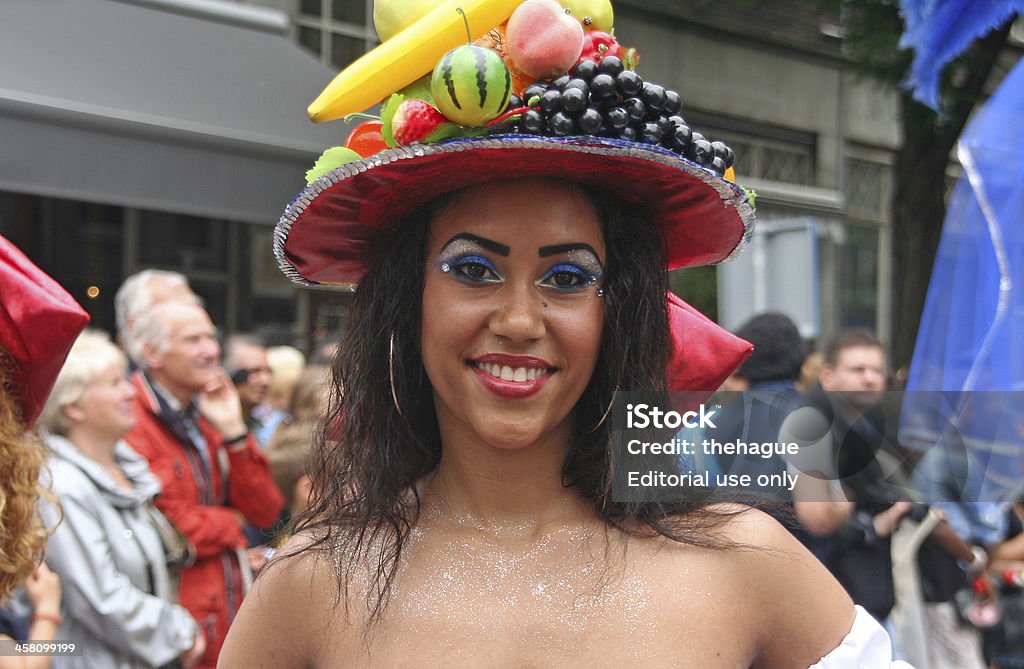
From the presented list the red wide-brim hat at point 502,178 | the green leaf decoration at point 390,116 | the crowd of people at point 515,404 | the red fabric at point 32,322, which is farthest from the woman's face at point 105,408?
the green leaf decoration at point 390,116

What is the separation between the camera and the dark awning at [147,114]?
4.97 meters

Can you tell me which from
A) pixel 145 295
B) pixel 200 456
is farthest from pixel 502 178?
pixel 145 295

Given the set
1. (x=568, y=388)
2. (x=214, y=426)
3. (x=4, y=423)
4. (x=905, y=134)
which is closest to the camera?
(x=568, y=388)

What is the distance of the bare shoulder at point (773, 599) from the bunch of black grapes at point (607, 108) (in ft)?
2.11

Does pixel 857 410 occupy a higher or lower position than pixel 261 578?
higher

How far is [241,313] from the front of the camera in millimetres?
8844

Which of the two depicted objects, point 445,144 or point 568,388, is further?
point 568,388

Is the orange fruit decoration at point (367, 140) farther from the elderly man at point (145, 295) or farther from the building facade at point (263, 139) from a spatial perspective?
the elderly man at point (145, 295)

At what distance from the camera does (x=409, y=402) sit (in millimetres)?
2021

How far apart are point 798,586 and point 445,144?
90cm

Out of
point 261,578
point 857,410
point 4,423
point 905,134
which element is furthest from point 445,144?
point 905,134

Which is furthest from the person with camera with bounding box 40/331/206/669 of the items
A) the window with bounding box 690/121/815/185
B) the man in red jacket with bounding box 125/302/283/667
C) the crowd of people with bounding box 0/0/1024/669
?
the window with bounding box 690/121/815/185

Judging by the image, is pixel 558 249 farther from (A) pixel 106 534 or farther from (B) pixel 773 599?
(A) pixel 106 534

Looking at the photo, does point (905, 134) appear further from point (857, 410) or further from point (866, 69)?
point (857, 410)
